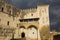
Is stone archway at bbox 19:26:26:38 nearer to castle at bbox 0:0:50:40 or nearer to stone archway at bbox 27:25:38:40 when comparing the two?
castle at bbox 0:0:50:40

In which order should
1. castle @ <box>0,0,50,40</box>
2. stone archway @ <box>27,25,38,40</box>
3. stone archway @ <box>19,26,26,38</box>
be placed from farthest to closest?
stone archway @ <box>19,26,26,38</box> → stone archway @ <box>27,25,38,40</box> → castle @ <box>0,0,50,40</box>

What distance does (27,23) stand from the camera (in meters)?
37.9

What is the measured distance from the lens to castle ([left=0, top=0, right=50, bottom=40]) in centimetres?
3495

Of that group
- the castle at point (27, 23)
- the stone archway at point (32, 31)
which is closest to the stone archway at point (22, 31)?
the castle at point (27, 23)

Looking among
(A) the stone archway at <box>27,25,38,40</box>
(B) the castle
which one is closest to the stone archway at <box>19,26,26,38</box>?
(B) the castle

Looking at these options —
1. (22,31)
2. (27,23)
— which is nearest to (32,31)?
(27,23)

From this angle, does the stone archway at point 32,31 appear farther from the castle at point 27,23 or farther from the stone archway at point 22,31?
the stone archway at point 22,31

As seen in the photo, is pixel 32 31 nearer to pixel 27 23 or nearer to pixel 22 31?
pixel 27 23

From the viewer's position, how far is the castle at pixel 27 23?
3495cm

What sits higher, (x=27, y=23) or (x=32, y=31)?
(x=27, y=23)

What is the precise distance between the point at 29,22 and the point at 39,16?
10.8 feet

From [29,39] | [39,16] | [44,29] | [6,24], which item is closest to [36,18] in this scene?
[39,16]

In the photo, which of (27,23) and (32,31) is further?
(27,23)

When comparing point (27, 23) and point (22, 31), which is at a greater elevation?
point (27, 23)
